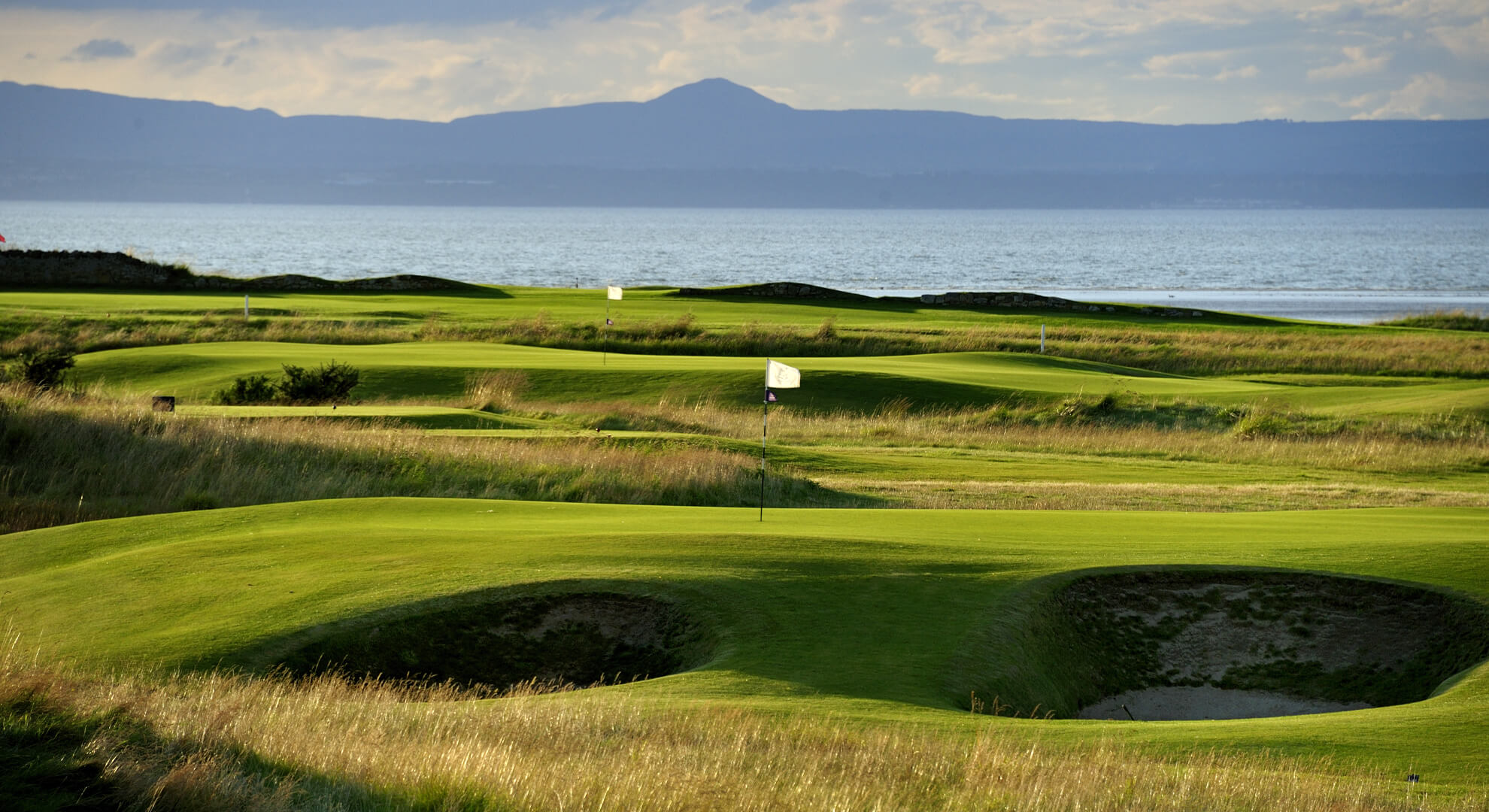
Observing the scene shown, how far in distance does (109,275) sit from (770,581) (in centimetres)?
5211

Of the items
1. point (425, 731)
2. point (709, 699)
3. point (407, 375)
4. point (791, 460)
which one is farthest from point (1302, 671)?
point (407, 375)

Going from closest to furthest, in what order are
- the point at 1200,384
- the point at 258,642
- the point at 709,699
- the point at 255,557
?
the point at 709,699 → the point at 258,642 → the point at 255,557 → the point at 1200,384

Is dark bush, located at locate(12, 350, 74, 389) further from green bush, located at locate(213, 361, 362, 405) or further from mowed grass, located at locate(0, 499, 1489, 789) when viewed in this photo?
mowed grass, located at locate(0, 499, 1489, 789)

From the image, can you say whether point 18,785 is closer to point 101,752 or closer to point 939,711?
point 101,752

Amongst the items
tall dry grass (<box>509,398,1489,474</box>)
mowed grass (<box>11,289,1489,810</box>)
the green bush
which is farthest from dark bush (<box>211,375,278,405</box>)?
tall dry grass (<box>509,398,1489,474</box>)

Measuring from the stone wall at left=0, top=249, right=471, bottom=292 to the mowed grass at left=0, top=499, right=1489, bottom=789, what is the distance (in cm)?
4552

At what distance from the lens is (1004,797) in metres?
6.16

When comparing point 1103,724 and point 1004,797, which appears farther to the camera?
point 1103,724

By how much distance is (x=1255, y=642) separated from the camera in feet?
36.5

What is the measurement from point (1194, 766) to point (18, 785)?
5624 millimetres

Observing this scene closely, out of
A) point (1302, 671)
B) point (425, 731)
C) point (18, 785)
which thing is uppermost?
point (18, 785)

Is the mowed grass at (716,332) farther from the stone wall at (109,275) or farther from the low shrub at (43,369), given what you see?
the low shrub at (43,369)

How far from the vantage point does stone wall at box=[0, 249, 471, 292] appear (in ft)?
176

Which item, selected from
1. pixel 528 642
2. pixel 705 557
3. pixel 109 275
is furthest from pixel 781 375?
pixel 109 275
